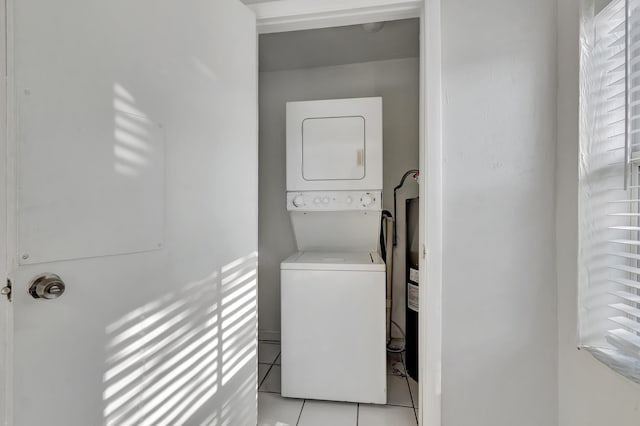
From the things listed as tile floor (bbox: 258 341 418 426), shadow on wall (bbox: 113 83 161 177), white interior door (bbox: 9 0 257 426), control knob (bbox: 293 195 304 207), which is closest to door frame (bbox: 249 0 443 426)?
A: tile floor (bbox: 258 341 418 426)

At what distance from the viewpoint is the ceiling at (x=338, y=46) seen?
208 centimetres

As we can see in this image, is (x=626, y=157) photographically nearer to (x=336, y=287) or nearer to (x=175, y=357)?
(x=336, y=287)

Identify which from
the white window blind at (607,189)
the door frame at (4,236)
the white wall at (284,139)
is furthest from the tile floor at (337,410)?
the door frame at (4,236)

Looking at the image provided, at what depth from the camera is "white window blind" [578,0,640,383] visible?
1063 mm

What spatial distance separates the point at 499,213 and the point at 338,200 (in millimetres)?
948

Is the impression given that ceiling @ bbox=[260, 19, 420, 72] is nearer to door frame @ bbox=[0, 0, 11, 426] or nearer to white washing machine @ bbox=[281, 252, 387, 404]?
white washing machine @ bbox=[281, 252, 387, 404]

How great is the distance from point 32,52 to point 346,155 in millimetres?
1570

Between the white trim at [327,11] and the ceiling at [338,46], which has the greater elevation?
the ceiling at [338,46]

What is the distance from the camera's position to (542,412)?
4.45 ft

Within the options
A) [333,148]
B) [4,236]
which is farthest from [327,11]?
[4,236]

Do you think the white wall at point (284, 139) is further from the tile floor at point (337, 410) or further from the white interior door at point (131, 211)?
the white interior door at point (131, 211)

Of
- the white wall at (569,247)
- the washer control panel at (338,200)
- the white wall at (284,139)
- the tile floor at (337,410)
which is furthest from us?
the white wall at (284,139)

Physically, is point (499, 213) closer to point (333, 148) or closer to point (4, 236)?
point (333, 148)

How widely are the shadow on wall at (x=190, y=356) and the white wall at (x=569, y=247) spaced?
1.37 meters
